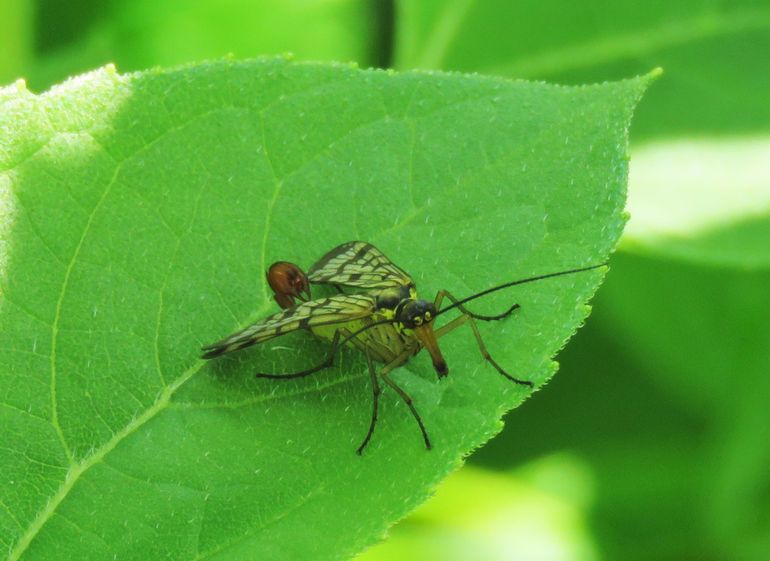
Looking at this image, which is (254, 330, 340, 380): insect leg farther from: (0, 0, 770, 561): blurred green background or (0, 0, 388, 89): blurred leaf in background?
(0, 0, 388, 89): blurred leaf in background

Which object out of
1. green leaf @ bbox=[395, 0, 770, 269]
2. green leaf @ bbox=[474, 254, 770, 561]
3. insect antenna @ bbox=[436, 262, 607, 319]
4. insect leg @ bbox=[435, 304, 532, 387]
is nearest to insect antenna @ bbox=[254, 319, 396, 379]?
insect leg @ bbox=[435, 304, 532, 387]

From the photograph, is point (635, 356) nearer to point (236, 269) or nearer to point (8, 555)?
point (236, 269)

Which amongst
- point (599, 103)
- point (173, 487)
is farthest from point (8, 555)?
point (599, 103)

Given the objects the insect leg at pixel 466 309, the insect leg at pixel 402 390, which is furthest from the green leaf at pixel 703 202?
the insect leg at pixel 402 390

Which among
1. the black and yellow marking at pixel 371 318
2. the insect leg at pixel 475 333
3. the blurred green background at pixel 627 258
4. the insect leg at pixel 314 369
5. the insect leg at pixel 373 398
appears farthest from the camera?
the blurred green background at pixel 627 258

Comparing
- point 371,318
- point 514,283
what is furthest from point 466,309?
point 371,318

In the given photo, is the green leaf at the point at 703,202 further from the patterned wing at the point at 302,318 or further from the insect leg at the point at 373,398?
the insect leg at the point at 373,398

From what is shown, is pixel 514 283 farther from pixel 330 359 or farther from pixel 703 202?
pixel 703 202

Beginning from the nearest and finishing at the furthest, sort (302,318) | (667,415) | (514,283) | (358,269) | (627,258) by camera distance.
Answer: (514,283), (302,318), (358,269), (627,258), (667,415)
